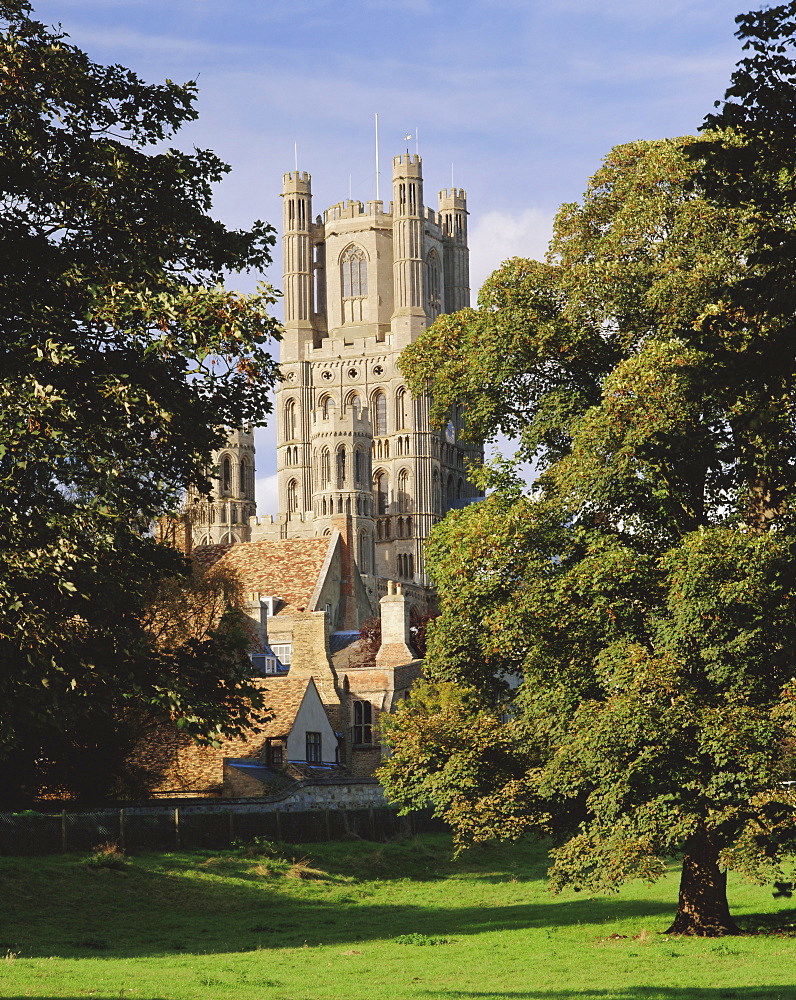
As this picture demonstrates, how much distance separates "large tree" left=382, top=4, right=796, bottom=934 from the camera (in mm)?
→ 21578

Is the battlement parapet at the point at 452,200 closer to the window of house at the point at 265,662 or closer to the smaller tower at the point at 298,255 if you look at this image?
the smaller tower at the point at 298,255

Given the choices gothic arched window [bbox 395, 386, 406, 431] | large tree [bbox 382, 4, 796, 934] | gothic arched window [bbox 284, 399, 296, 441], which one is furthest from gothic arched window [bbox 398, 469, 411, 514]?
large tree [bbox 382, 4, 796, 934]

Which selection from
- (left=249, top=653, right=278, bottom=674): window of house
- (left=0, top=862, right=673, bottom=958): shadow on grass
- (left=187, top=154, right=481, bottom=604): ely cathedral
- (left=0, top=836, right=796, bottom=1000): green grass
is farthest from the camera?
(left=187, top=154, right=481, bottom=604): ely cathedral

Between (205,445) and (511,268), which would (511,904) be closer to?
(511,268)

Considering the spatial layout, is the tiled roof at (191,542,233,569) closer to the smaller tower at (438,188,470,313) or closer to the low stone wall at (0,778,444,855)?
the low stone wall at (0,778,444,855)

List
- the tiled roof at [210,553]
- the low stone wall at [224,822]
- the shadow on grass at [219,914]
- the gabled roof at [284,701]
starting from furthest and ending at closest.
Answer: the tiled roof at [210,553]
the gabled roof at [284,701]
the low stone wall at [224,822]
the shadow on grass at [219,914]

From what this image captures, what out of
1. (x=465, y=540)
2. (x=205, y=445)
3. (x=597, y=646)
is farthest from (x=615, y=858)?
(x=205, y=445)

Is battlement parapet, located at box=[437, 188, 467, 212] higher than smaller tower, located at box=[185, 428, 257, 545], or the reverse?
battlement parapet, located at box=[437, 188, 467, 212]

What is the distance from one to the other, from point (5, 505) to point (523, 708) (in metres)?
12.4

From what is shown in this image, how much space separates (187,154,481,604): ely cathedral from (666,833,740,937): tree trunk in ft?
355

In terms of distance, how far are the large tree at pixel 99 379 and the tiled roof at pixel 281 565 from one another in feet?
200

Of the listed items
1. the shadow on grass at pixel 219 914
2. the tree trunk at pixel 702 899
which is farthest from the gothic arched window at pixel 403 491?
the tree trunk at pixel 702 899

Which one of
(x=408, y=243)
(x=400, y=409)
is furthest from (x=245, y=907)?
(x=408, y=243)

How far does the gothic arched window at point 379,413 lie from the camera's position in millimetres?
164875
